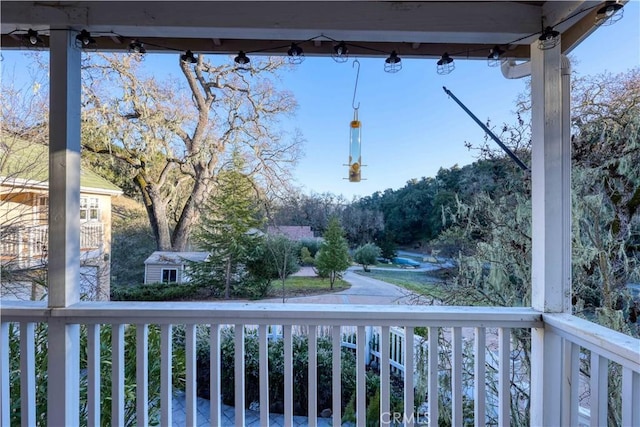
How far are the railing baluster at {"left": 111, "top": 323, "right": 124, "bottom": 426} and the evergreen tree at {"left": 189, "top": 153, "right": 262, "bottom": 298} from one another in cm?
51

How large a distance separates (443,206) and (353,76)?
1.02 m

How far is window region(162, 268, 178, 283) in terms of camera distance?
5.96ft

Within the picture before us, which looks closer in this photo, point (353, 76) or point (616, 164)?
point (616, 164)

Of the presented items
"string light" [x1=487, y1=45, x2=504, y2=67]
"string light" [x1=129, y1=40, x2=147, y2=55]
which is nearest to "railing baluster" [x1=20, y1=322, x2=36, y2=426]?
"string light" [x1=129, y1=40, x2=147, y2=55]

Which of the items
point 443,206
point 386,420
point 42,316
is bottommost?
point 386,420

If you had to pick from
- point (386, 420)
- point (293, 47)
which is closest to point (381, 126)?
point (293, 47)

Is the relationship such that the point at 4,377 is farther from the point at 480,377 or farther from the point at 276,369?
the point at 480,377

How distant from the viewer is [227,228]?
182 centimetres

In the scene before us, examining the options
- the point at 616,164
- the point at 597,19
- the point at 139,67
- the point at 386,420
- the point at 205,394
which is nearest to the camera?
the point at 597,19

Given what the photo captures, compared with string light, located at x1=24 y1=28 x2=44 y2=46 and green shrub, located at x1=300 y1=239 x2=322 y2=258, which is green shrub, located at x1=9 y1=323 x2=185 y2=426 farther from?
string light, located at x1=24 y1=28 x2=44 y2=46

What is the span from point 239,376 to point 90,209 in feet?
4.57

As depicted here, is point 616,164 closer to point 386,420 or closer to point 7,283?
point 386,420

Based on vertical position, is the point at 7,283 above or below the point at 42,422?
above

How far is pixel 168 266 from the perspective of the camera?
1.83 metres
